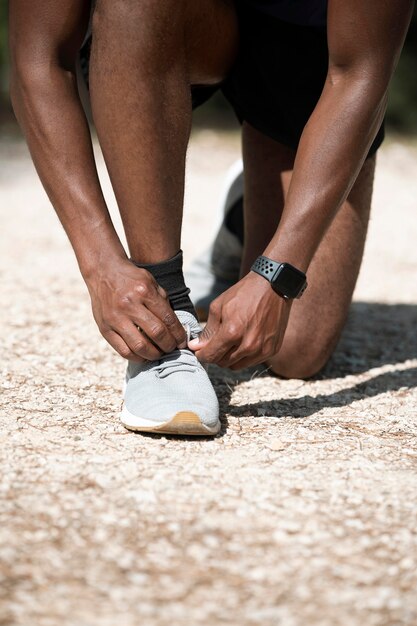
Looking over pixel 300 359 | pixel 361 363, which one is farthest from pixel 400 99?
pixel 300 359

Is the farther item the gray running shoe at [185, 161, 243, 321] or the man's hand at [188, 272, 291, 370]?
the gray running shoe at [185, 161, 243, 321]

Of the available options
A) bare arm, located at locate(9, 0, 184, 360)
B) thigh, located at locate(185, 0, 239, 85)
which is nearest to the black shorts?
thigh, located at locate(185, 0, 239, 85)

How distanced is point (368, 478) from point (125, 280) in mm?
609

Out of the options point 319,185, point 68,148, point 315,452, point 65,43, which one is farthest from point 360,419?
point 65,43

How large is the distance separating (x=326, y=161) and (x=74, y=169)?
0.53 metres

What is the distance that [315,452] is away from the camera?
180 centimetres

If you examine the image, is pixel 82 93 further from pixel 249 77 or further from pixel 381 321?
pixel 381 321

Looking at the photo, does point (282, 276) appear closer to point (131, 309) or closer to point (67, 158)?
point (131, 309)

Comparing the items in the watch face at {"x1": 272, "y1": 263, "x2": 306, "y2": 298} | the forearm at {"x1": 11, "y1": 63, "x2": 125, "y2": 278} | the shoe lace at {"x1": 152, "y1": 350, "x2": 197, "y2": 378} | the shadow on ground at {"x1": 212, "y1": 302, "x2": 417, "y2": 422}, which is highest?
the forearm at {"x1": 11, "y1": 63, "x2": 125, "y2": 278}

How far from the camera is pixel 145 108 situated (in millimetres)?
1898

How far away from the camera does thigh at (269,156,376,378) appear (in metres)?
2.40

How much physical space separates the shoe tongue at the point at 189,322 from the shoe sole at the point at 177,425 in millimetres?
231

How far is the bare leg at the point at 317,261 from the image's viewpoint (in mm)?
2389

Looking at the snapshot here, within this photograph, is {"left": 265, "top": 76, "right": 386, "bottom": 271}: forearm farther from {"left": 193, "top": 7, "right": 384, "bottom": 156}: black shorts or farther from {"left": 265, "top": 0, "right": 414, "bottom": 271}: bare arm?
{"left": 193, "top": 7, "right": 384, "bottom": 156}: black shorts
